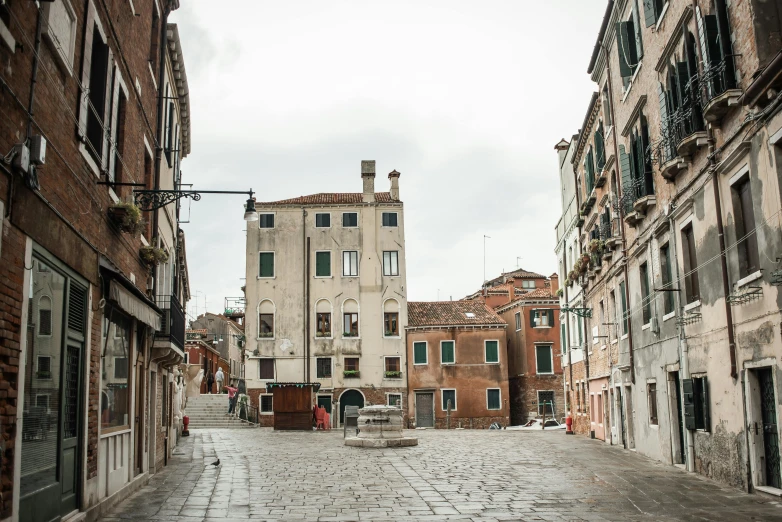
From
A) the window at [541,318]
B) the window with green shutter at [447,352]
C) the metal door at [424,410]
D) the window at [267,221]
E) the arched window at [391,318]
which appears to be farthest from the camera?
the window at [541,318]

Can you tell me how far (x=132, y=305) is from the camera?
1140 cm

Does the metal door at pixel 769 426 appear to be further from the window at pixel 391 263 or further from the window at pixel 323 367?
the window at pixel 391 263

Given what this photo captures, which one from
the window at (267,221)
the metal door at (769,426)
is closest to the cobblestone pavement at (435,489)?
the metal door at (769,426)

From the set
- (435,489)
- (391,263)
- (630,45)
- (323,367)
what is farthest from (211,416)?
(435,489)

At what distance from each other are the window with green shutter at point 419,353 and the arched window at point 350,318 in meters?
3.74

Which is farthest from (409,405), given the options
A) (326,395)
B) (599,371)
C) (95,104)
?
(95,104)

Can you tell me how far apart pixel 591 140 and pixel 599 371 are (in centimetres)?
798

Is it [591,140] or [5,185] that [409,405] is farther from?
[5,185]

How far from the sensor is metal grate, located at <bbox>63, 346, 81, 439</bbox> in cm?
877

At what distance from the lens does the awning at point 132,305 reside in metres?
10.5

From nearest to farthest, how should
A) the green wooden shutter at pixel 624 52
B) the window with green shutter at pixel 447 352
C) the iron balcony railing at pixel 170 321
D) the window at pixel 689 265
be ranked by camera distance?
the window at pixel 689 265
the iron balcony railing at pixel 170 321
the green wooden shutter at pixel 624 52
the window with green shutter at pixel 447 352

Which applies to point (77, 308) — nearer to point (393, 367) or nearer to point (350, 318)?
point (350, 318)

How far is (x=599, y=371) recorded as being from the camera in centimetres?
2580

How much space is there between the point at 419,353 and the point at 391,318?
8.93 feet
